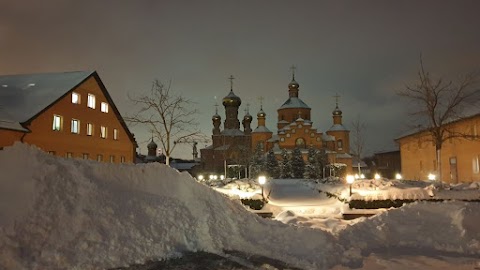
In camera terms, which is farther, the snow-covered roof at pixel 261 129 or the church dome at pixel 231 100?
the church dome at pixel 231 100

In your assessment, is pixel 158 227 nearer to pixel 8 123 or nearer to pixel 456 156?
pixel 8 123

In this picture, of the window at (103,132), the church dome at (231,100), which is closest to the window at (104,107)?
the window at (103,132)

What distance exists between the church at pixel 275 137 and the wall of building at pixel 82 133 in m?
20.4

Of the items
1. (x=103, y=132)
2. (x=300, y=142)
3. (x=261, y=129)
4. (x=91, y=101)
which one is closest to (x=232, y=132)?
(x=261, y=129)

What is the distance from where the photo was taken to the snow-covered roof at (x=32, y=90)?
984 inches

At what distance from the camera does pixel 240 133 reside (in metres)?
85.1

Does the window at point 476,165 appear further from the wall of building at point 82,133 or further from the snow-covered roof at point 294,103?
the snow-covered roof at point 294,103

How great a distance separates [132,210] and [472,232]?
9544 mm

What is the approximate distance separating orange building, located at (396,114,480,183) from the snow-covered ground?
2130 cm

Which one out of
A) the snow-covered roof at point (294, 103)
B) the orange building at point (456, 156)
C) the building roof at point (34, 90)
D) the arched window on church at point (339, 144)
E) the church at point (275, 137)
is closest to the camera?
the building roof at point (34, 90)

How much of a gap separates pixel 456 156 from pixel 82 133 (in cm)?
3159

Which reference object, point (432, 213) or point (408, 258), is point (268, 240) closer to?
point (408, 258)

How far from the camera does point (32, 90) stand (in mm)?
27750

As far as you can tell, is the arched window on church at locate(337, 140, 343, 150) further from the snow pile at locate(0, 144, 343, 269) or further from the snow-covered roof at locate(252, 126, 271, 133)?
the snow pile at locate(0, 144, 343, 269)
